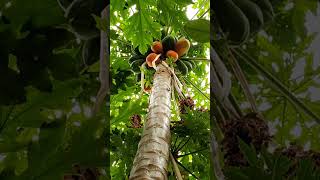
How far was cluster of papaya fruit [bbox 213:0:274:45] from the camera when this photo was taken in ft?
3.56

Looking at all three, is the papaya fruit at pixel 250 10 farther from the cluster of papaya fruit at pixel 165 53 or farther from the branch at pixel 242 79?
the cluster of papaya fruit at pixel 165 53

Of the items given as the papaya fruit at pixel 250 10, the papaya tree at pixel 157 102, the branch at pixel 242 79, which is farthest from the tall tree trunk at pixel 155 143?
the papaya fruit at pixel 250 10

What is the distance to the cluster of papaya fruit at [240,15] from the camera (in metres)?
1.08

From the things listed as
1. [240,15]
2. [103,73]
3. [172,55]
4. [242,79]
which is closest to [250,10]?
Result: [240,15]

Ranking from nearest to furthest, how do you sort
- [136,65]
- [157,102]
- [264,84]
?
[264,84] → [157,102] → [136,65]

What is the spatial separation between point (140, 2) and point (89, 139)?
3.81ft

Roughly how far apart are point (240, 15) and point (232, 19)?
0.03 metres

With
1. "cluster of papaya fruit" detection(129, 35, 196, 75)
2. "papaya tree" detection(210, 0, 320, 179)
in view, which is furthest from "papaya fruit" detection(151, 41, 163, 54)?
"papaya tree" detection(210, 0, 320, 179)

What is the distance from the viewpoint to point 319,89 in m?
1.33

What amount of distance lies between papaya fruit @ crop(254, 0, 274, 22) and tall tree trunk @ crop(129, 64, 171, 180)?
0.37 m

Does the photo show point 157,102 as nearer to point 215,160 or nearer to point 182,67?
point 215,160

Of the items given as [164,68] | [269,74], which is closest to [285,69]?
[269,74]

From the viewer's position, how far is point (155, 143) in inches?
43.7

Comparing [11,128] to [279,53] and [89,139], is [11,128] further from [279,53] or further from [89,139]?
[279,53]
